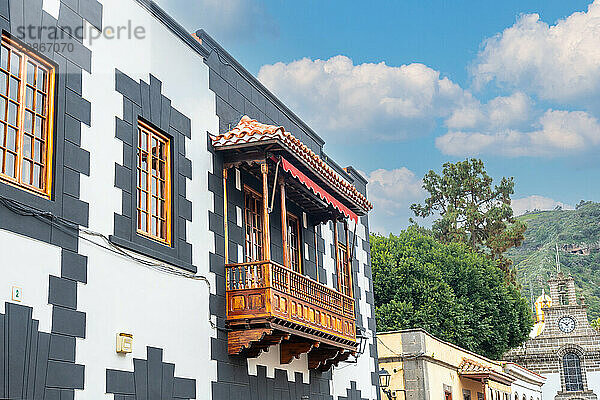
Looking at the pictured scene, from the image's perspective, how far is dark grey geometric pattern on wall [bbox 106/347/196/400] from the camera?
777 cm

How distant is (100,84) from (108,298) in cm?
235

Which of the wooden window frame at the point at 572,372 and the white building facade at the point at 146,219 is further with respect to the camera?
the wooden window frame at the point at 572,372

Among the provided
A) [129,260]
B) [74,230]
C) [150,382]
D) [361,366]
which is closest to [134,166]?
[129,260]

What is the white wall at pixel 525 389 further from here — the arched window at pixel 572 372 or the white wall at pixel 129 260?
the white wall at pixel 129 260

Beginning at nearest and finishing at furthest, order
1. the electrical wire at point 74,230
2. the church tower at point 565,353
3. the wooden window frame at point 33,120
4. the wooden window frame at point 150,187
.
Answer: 1. the electrical wire at point 74,230
2. the wooden window frame at point 33,120
3. the wooden window frame at point 150,187
4. the church tower at point 565,353

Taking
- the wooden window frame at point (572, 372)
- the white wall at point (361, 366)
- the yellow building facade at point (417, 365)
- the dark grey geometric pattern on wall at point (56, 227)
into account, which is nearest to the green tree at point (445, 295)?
the yellow building facade at point (417, 365)

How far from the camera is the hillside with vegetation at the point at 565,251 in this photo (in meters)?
93.0

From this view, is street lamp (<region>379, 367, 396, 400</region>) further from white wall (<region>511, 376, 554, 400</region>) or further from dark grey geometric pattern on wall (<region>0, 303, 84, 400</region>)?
dark grey geometric pattern on wall (<region>0, 303, 84, 400</region>)

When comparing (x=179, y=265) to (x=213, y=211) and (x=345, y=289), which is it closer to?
(x=213, y=211)

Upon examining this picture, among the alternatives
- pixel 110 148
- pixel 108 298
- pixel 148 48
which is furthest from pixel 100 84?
pixel 108 298

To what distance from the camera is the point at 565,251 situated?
355 ft

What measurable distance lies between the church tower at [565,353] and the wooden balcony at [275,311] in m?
45.9

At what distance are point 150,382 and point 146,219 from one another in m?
1.86

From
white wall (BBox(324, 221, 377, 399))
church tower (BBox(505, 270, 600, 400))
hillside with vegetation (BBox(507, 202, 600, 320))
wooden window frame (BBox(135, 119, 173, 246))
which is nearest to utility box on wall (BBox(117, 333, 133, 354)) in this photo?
wooden window frame (BBox(135, 119, 173, 246))
